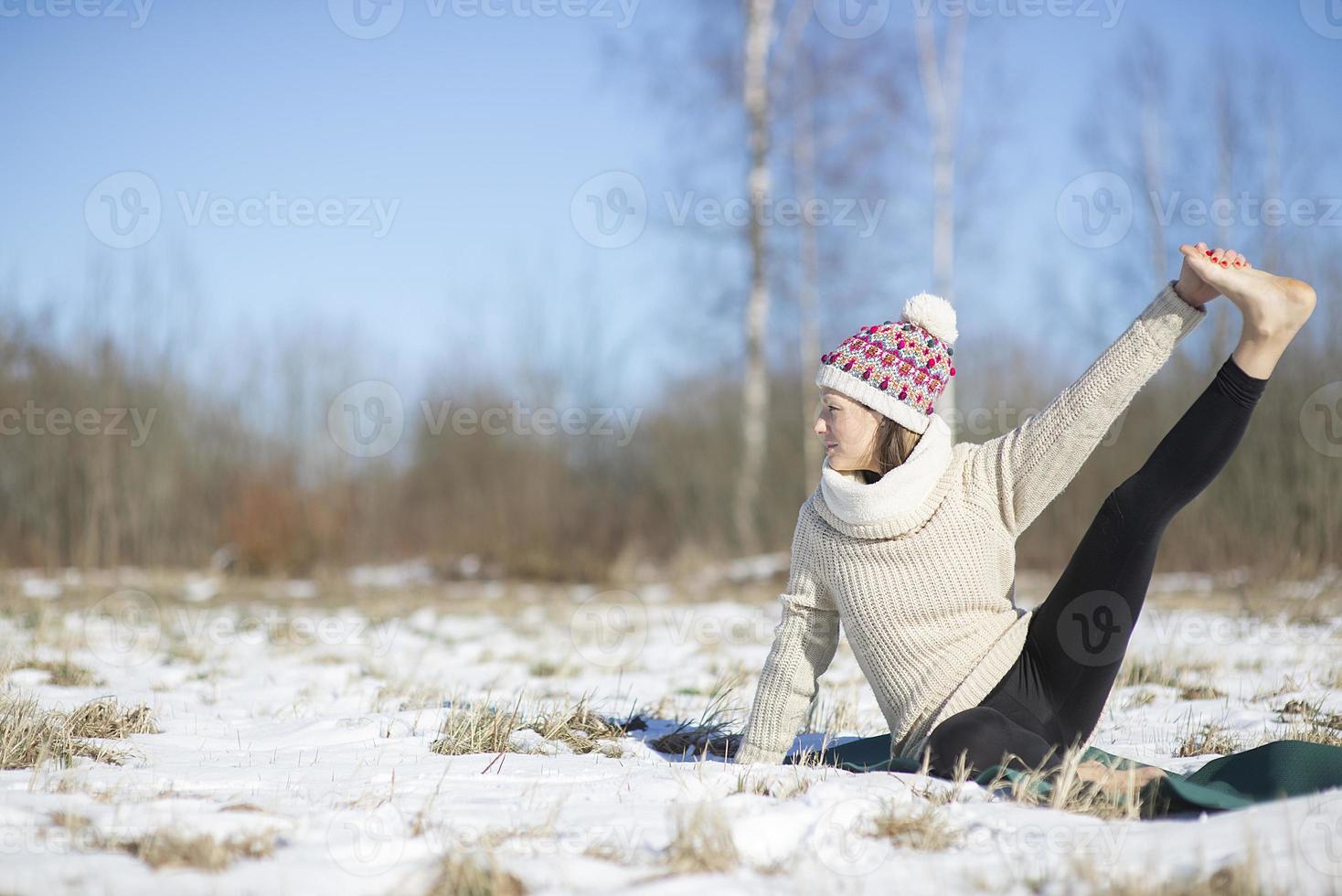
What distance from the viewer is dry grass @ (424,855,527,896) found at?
1.68 metres

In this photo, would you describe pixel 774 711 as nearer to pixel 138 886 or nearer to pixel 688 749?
pixel 688 749

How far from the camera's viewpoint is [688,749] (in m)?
3.07

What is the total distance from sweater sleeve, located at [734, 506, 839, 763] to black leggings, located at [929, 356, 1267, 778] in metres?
0.40

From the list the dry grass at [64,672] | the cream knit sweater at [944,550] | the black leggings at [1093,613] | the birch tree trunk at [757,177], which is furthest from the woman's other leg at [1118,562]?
the birch tree trunk at [757,177]

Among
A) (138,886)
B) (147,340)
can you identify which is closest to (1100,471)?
(138,886)

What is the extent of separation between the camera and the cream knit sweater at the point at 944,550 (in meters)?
2.50

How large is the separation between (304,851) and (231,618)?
6.30 m
